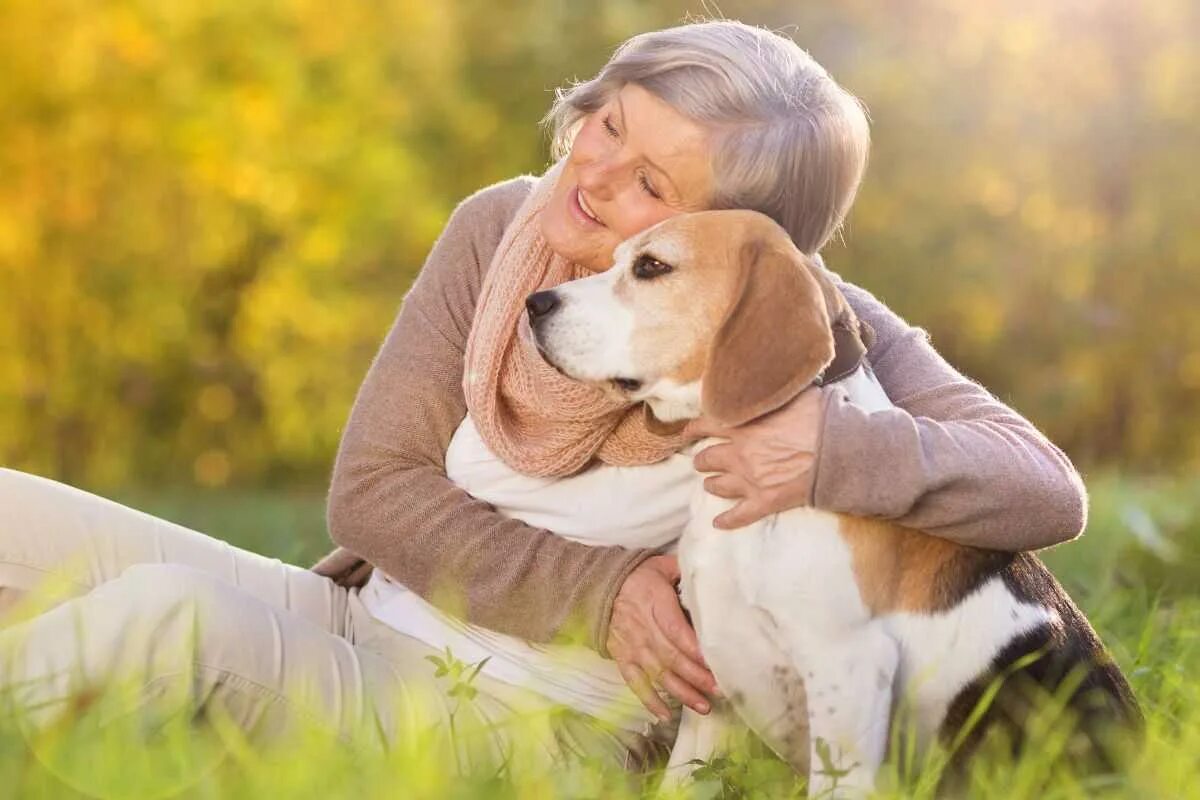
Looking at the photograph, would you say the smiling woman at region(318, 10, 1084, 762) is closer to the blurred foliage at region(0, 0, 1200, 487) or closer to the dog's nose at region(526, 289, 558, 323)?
the dog's nose at region(526, 289, 558, 323)

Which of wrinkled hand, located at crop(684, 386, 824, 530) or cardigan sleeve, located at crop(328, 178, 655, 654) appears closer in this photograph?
wrinkled hand, located at crop(684, 386, 824, 530)

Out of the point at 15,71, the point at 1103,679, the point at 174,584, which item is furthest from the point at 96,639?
the point at 15,71

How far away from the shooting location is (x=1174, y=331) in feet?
47.3

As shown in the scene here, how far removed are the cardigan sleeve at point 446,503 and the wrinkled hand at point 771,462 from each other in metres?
0.38

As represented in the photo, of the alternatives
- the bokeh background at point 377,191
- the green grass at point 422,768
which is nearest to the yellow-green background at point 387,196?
the bokeh background at point 377,191

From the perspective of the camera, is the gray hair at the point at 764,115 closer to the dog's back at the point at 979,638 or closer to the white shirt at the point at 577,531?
the white shirt at the point at 577,531

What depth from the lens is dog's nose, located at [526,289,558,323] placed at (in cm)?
294

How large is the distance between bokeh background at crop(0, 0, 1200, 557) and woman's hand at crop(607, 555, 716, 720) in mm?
9761

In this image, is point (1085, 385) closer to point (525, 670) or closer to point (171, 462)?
point (171, 462)

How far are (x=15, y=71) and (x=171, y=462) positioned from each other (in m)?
3.62

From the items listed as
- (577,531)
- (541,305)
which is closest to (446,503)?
(577,531)

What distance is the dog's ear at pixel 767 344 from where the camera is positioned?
2.72 metres

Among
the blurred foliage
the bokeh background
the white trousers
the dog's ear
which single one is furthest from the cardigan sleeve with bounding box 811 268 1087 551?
the blurred foliage

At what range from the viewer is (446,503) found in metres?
3.23
